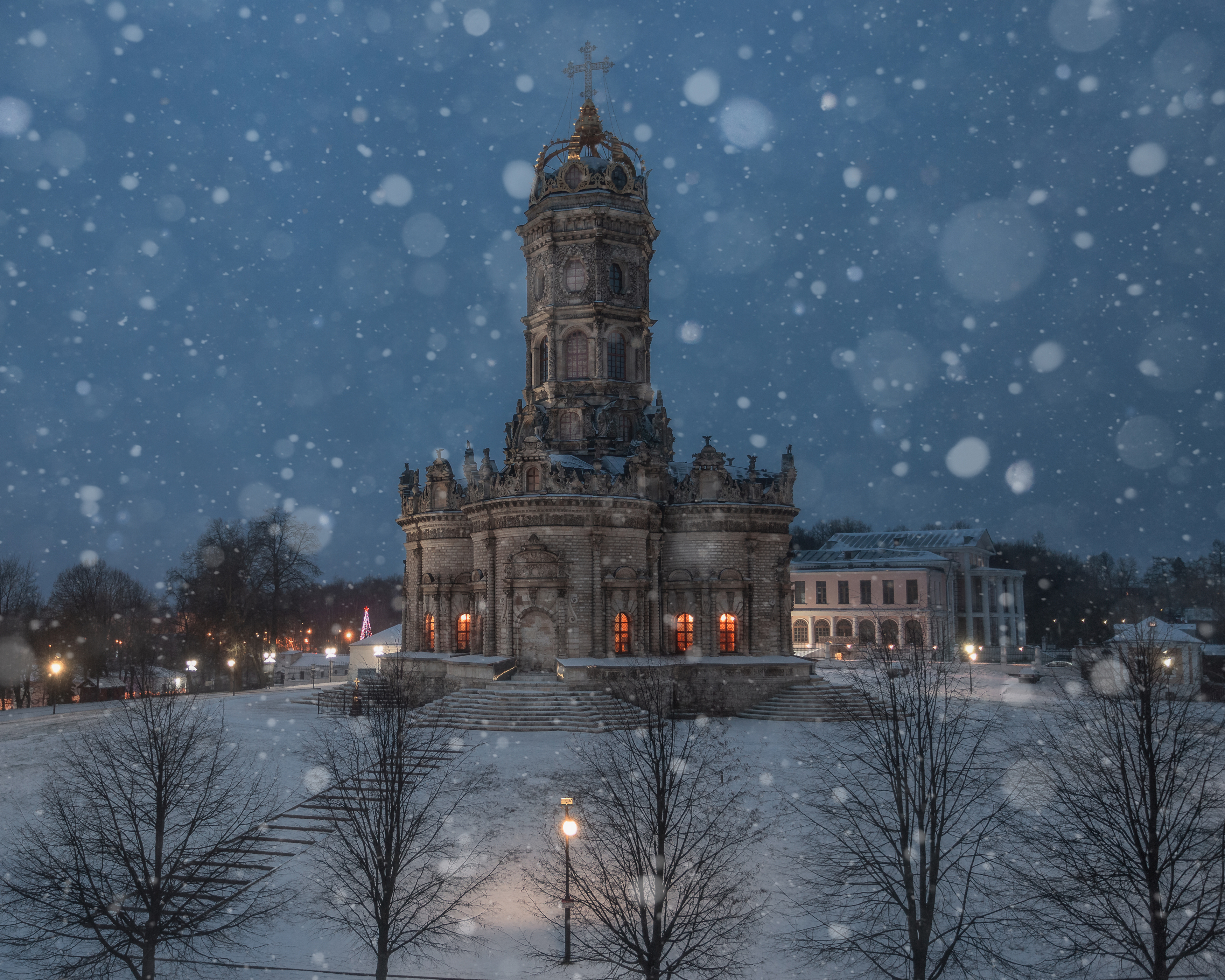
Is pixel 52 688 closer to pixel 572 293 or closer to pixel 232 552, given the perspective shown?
pixel 232 552

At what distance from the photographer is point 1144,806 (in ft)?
44.6

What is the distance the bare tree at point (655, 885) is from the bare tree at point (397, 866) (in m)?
1.85

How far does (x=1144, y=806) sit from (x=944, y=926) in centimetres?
456

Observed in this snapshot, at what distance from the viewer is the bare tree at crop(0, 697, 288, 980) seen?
13.8m

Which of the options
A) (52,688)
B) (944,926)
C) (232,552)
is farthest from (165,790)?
(232,552)

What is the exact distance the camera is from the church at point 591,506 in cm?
3997

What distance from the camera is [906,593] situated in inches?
2798

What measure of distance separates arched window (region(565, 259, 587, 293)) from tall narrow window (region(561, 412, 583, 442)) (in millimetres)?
7034

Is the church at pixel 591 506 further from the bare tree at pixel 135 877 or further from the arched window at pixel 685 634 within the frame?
the bare tree at pixel 135 877

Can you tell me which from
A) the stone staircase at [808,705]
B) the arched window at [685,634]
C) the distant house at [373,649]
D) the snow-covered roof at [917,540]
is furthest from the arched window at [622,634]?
the snow-covered roof at [917,540]

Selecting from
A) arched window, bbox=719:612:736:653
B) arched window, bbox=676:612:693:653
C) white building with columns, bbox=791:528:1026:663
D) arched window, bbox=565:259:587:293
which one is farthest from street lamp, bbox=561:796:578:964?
white building with columns, bbox=791:528:1026:663

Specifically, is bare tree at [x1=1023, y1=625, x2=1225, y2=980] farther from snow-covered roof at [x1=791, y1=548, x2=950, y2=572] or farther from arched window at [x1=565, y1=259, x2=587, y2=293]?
snow-covered roof at [x1=791, y1=548, x2=950, y2=572]

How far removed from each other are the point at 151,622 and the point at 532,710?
5974cm

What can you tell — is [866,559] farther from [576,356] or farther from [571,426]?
[571,426]
